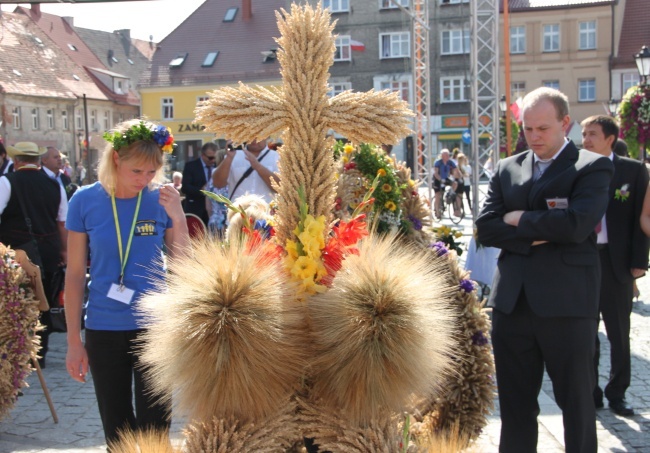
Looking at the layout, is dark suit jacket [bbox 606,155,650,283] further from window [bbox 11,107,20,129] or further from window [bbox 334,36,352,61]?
window [bbox 11,107,20,129]

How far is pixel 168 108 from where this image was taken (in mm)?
46188

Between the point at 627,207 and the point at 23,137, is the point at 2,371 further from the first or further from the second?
the point at 23,137

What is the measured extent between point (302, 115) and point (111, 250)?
3.74 feet

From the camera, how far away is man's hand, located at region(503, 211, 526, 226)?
351cm

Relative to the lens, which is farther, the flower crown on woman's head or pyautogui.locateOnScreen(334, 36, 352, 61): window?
pyautogui.locateOnScreen(334, 36, 352, 61): window

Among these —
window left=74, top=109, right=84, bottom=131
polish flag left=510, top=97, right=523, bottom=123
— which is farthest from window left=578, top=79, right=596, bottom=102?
window left=74, top=109, right=84, bottom=131

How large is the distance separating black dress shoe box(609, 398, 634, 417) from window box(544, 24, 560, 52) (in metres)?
42.5

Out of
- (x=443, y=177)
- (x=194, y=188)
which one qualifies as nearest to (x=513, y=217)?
(x=194, y=188)

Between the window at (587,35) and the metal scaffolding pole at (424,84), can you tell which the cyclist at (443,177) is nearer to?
the metal scaffolding pole at (424,84)

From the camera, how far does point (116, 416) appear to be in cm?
331

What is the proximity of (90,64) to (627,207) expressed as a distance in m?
56.3

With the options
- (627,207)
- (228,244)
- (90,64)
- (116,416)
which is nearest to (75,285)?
(116,416)

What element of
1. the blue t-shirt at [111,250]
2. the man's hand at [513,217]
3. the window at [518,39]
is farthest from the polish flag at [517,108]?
the window at [518,39]

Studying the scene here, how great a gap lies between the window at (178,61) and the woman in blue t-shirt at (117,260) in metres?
43.9
